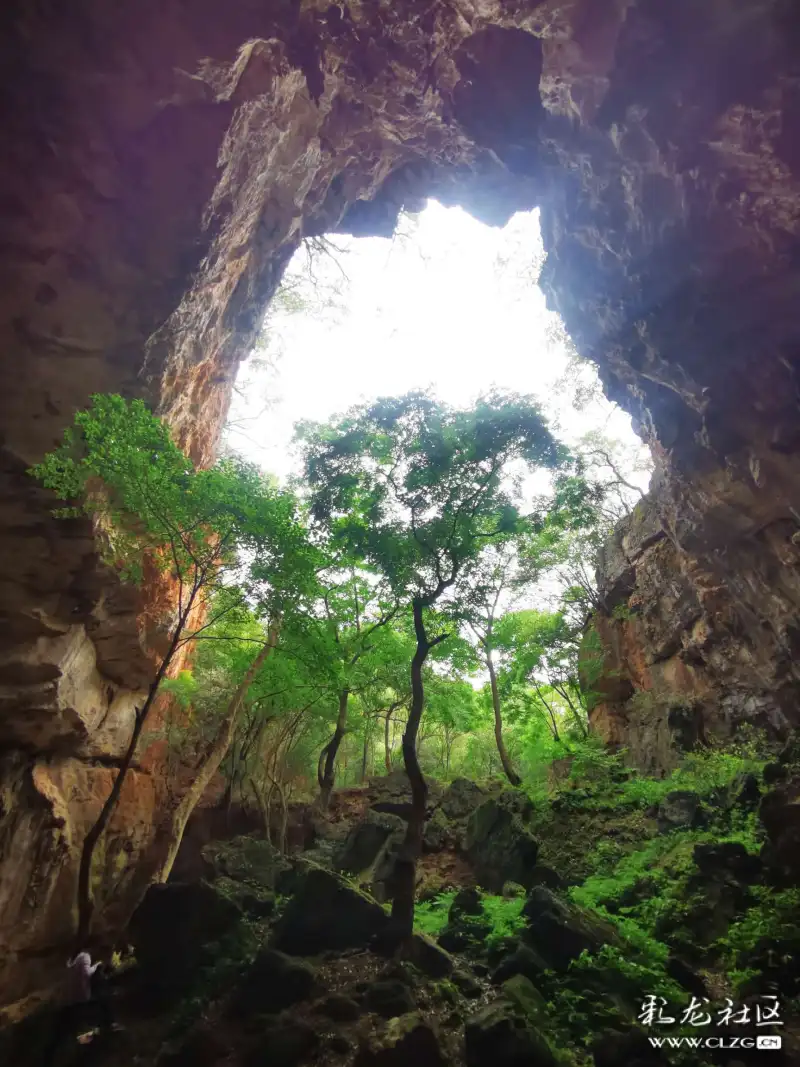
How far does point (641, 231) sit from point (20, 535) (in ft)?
42.7

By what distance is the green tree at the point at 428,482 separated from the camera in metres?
9.59

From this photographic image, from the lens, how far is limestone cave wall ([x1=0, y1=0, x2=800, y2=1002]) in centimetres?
852

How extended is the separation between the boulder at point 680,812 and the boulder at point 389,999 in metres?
7.93

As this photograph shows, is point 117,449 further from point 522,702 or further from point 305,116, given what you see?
point 522,702

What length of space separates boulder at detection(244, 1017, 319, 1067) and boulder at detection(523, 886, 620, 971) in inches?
123

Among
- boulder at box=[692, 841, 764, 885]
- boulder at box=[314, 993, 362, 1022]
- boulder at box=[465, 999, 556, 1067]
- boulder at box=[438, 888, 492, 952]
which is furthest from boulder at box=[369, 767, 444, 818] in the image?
boulder at box=[465, 999, 556, 1067]

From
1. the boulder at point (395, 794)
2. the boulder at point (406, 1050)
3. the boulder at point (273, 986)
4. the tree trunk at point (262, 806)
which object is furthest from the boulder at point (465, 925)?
the tree trunk at point (262, 806)

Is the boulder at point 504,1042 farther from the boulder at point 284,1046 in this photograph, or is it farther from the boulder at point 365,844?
the boulder at point 365,844

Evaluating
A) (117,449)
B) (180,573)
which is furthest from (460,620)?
(117,449)

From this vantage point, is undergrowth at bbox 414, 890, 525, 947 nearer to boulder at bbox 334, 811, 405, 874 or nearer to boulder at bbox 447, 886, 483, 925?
boulder at bbox 447, 886, 483, 925

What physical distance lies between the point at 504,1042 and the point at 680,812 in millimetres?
8945

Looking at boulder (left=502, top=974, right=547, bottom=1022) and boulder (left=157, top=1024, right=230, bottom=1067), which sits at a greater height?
boulder (left=502, top=974, right=547, bottom=1022)

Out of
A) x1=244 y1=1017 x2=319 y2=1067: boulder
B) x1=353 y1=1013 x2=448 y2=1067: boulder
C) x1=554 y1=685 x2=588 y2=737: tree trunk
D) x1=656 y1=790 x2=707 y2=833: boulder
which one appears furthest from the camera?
x1=554 y1=685 x2=588 y2=737: tree trunk

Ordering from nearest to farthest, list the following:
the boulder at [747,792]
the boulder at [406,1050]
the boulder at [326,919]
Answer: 1. the boulder at [406,1050]
2. the boulder at [326,919]
3. the boulder at [747,792]
